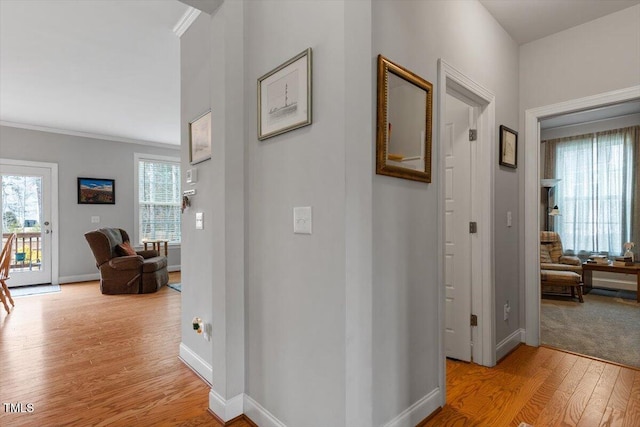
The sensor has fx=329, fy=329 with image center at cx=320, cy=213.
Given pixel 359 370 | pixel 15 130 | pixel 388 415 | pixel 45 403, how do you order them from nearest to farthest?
pixel 359 370
pixel 388 415
pixel 45 403
pixel 15 130

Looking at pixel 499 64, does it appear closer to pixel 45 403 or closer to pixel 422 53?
pixel 422 53

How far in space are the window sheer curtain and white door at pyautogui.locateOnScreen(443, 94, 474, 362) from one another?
4.23m

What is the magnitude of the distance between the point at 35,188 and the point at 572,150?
898cm

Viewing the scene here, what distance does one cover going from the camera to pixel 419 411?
5.73 ft

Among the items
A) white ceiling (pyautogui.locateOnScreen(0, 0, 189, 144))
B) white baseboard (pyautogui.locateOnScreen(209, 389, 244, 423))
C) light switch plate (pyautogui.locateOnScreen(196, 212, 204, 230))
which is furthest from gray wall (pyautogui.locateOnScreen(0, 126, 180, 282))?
white baseboard (pyautogui.locateOnScreen(209, 389, 244, 423))

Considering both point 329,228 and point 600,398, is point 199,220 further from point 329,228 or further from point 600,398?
point 600,398

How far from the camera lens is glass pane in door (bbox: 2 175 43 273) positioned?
17.2 ft

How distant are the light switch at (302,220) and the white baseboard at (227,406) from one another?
1031mm

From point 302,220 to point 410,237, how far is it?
588mm

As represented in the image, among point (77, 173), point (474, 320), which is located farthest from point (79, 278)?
point (474, 320)

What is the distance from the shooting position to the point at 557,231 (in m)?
5.63

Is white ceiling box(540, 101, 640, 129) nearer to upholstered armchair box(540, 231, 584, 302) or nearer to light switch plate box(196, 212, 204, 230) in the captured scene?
upholstered armchair box(540, 231, 584, 302)

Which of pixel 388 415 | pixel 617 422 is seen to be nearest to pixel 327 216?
pixel 388 415

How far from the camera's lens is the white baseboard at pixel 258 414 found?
1.64m
